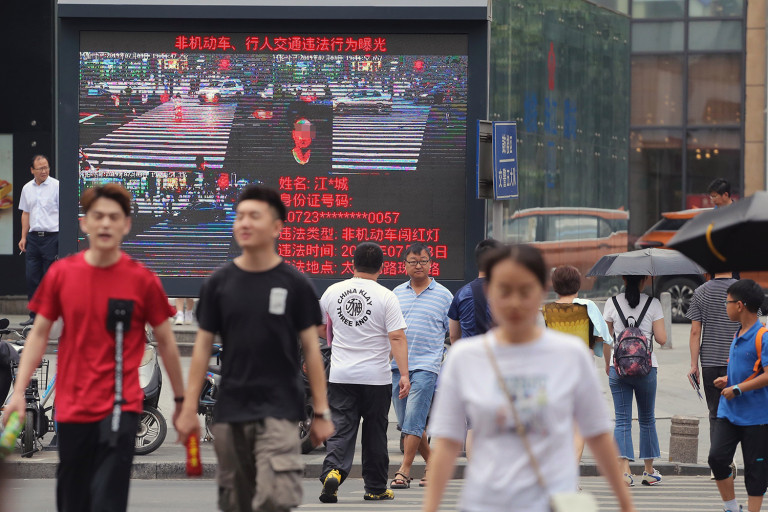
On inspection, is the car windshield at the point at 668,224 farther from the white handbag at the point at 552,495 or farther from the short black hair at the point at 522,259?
the white handbag at the point at 552,495

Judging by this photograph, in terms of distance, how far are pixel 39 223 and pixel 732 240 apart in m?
12.2

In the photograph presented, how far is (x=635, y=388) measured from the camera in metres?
11.0

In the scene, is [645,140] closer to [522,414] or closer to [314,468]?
[314,468]

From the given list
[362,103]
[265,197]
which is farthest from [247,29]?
[265,197]

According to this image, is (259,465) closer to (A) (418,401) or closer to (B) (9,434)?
(B) (9,434)

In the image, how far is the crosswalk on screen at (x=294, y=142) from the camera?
42.6 ft

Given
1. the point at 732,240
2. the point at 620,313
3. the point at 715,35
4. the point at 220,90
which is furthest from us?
the point at 715,35

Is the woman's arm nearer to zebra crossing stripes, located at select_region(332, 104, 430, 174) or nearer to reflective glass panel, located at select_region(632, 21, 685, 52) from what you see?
zebra crossing stripes, located at select_region(332, 104, 430, 174)

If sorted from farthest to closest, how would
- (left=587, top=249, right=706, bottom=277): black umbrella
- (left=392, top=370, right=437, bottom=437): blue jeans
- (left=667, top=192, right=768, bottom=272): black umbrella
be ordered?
(left=587, top=249, right=706, bottom=277): black umbrella, (left=392, top=370, right=437, bottom=437): blue jeans, (left=667, top=192, right=768, bottom=272): black umbrella

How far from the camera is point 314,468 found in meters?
11.5

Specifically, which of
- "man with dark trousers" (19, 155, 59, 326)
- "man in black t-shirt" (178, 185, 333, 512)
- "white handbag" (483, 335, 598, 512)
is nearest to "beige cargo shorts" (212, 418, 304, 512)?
"man in black t-shirt" (178, 185, 333, 512)

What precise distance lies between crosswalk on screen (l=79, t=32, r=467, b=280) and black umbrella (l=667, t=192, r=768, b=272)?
7273 millimetres

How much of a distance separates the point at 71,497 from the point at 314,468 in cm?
556

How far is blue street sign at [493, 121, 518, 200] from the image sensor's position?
12.4 meters
